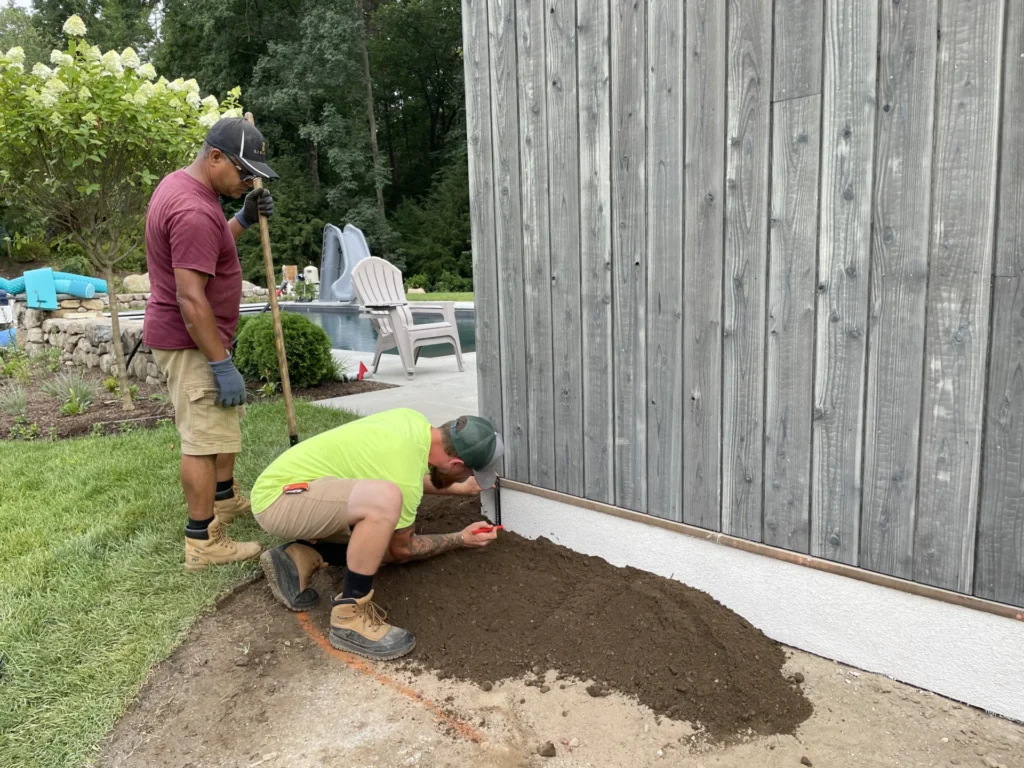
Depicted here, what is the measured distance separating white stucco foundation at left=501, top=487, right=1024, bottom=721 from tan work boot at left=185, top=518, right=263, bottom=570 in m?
1.53

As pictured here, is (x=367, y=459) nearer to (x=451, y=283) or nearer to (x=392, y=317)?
(x=392, y=317)

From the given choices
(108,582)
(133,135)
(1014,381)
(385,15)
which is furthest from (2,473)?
(385,15)

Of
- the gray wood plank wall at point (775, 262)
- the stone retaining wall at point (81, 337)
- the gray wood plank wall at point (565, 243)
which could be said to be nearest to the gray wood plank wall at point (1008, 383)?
the gray wood plank wall at point (775, 262)

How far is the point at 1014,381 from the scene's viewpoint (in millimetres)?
1969

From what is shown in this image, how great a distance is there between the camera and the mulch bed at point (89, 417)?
5648 mm

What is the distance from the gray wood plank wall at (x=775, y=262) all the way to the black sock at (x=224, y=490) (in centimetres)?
159

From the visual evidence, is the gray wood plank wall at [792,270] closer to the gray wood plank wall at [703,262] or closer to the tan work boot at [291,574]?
the gray wood plank wall at [703,262]

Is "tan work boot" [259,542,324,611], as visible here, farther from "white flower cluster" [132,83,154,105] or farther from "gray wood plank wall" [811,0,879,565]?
"white flower cluster" [132,83,154,105]

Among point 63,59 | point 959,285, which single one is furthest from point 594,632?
point 63,59

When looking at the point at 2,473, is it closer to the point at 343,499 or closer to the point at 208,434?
the point at 208,434

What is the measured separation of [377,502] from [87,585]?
1.45m

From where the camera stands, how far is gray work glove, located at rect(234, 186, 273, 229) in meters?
3.65

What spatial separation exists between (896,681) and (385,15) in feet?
104

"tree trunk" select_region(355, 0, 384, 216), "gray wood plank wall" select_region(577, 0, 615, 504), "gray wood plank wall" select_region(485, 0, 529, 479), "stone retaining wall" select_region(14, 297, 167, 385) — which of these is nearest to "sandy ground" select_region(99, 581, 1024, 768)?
"gray wood plank wall" select_region(577, 0, 615, 504)
